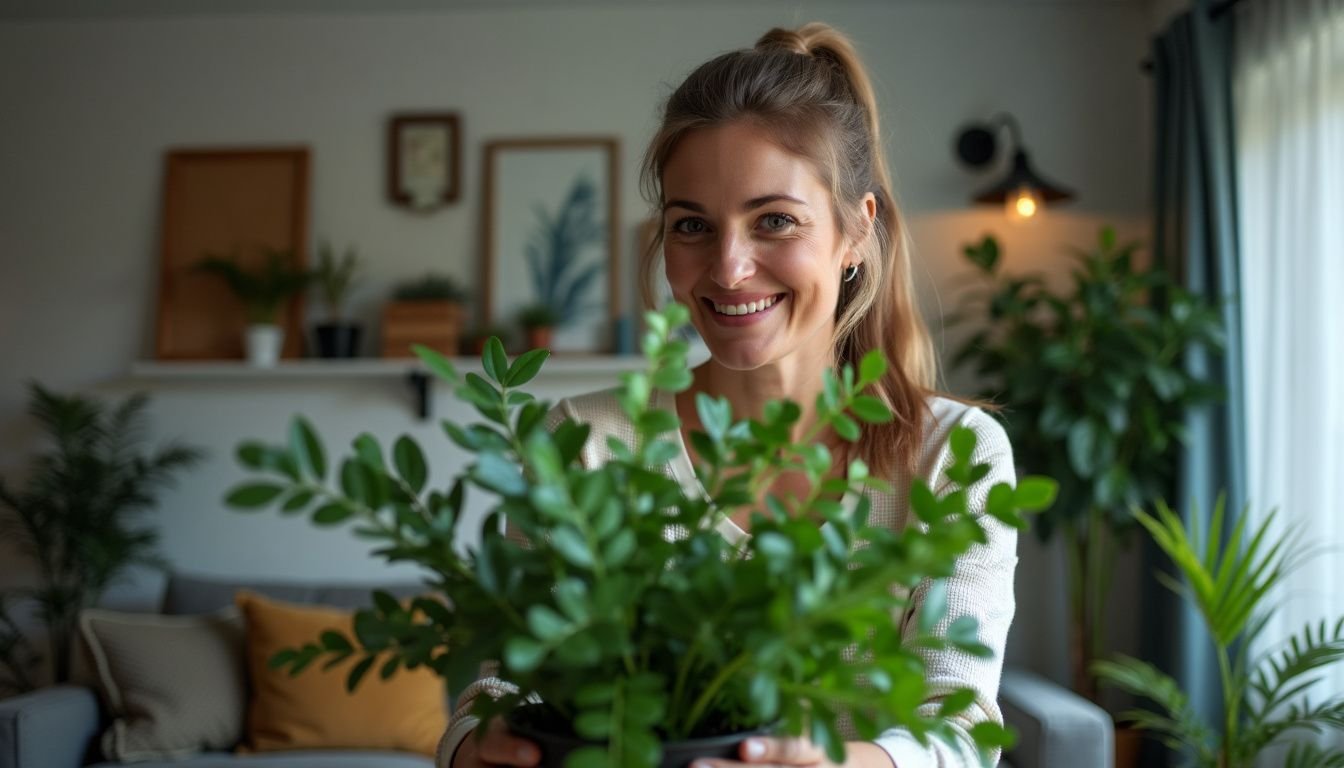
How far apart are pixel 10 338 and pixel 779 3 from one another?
2975mm

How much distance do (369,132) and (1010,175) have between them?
2201mm

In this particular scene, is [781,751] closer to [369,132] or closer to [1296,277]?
[1296,277]

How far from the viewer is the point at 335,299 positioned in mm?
4117

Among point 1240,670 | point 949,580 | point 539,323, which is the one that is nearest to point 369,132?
point 539,323

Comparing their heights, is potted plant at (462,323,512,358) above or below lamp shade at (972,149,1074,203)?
below

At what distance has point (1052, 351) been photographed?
346 cm

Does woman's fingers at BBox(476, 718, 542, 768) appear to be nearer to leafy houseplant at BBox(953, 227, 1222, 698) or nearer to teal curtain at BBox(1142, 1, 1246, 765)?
leafy houseplant at BBox(953, 227, 1222, 698)

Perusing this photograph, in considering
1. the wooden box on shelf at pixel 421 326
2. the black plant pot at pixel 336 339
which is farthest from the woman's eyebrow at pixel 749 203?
the black plant pot at pixel 336 339

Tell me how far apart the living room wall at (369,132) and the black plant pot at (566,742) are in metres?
3.51

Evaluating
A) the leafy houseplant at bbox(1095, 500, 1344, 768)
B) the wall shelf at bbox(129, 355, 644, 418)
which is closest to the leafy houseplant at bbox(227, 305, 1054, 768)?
the leafy houseplant at bbox(1095, 500, 1344, 768)

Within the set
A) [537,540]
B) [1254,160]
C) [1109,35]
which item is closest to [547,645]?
[537,540]

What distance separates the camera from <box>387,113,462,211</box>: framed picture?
4.21 m

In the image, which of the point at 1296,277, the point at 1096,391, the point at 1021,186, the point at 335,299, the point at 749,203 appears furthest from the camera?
the point at 335,299

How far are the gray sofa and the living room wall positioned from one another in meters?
0.96
